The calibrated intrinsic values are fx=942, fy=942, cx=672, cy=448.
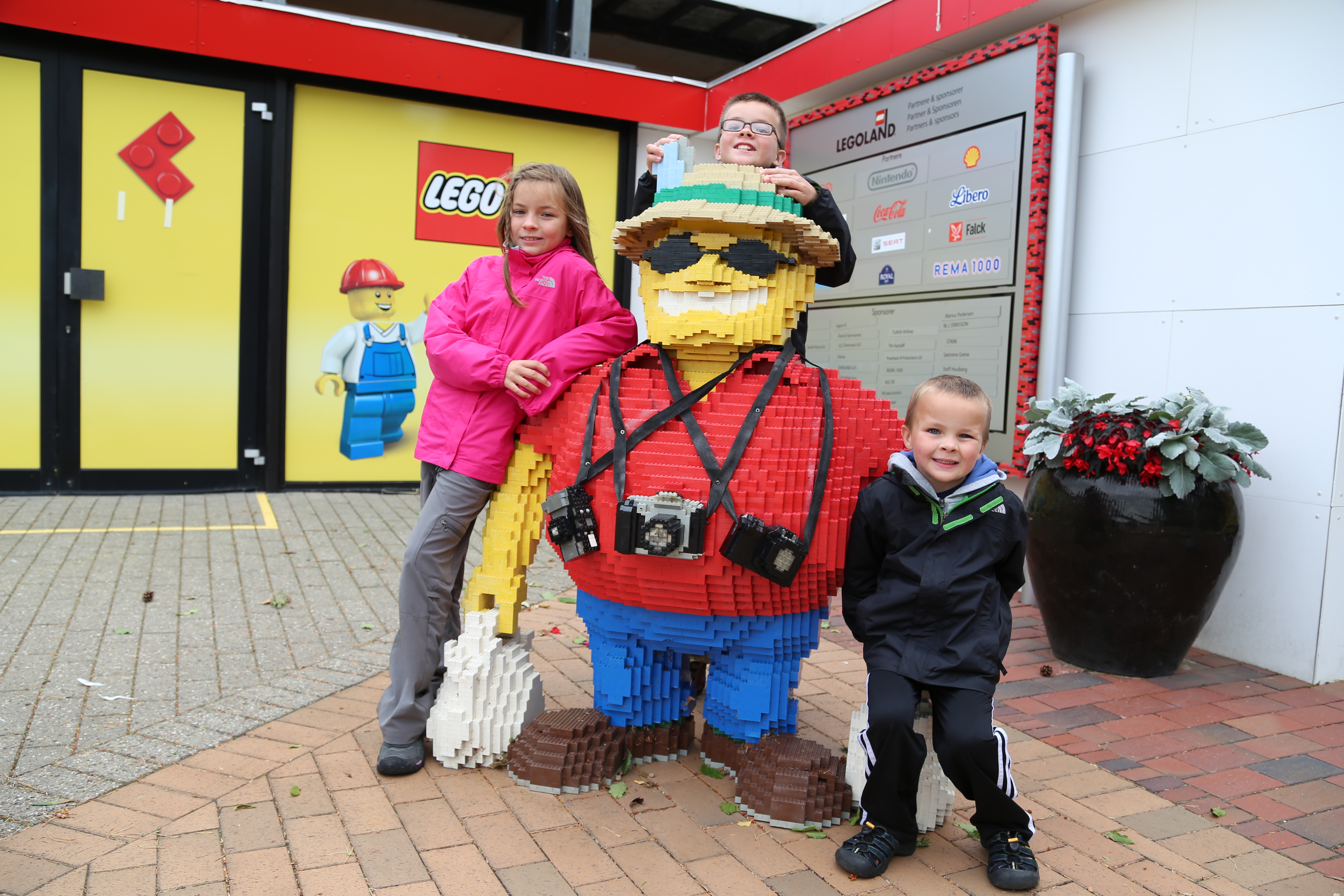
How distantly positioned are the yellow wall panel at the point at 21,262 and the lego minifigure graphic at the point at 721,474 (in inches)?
236

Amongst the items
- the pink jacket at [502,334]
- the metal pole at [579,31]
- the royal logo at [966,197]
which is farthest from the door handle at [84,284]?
the royal logo at [966,197]

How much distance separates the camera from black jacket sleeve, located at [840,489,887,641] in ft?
8.81

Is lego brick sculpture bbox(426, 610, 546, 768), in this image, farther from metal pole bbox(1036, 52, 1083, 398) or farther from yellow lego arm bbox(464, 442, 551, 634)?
metal pole bbox(1036, 52, 1083, 398)

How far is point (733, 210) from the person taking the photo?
2660 mm

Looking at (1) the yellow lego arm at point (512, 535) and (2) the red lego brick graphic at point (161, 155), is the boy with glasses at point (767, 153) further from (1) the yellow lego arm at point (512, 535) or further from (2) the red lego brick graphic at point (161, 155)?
(2) the red lego brick graphic at point (161, 155)

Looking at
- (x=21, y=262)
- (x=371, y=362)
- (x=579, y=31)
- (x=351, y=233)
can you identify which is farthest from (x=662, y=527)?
(x=579, y=31)

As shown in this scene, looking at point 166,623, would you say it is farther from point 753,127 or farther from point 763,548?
point 753,127

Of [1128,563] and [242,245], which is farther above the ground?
[242,245]

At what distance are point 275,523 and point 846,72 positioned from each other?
515cm

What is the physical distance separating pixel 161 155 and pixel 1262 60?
723 centimetres

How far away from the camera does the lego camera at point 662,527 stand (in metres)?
2.54

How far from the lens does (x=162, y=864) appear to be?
8.02 feet

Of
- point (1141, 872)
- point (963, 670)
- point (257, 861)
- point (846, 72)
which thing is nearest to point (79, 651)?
point (257, 861)

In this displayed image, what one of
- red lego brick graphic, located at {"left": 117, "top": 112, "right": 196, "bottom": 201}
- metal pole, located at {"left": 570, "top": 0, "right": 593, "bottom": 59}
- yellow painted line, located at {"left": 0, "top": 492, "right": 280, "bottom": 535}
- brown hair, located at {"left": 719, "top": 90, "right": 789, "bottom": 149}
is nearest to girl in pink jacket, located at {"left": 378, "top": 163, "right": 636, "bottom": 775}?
brown hair, located at {"left": 719, "top": 90, "right": 789, "bottom": 149}
